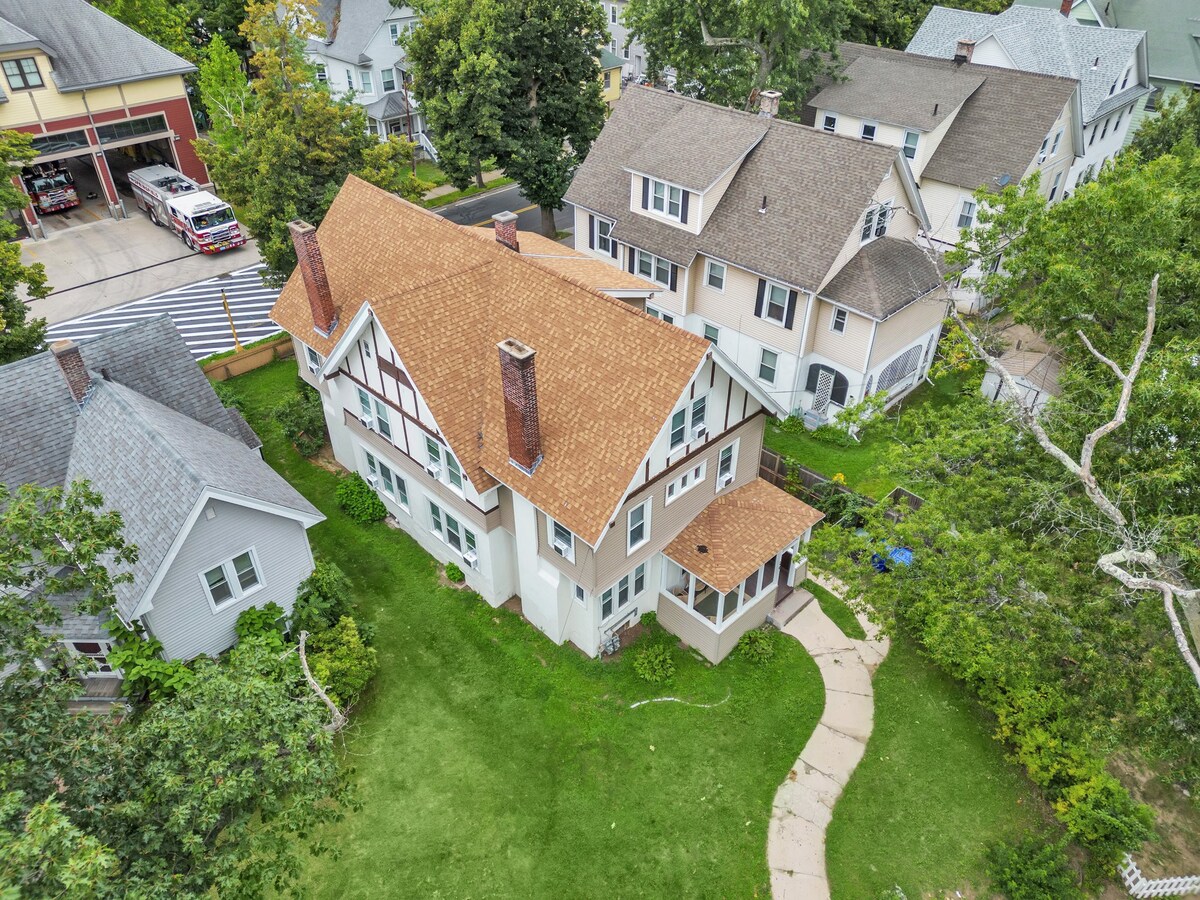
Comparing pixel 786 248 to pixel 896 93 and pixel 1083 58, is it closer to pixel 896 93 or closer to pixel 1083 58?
pixel 896 93

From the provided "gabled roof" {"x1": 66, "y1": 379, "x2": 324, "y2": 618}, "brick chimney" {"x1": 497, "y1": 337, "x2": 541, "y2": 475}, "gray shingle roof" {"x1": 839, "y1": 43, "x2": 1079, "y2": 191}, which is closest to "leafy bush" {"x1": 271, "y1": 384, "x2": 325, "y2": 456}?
"gabled roof" {"x1": 66, "y1": 379, "x2": 324, "y2": 618}

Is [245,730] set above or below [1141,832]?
above

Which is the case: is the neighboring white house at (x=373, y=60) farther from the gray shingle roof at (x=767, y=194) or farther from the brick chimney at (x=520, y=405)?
the brick chimney at (x=520, y=405)


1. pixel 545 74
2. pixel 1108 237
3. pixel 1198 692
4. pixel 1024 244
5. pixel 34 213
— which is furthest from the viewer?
pixel 34 213

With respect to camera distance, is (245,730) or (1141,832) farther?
(1141,832)

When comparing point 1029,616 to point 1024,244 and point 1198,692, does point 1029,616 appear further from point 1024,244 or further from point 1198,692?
point 1024,244

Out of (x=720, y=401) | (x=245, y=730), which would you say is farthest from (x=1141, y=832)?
(x=245, y=730)
